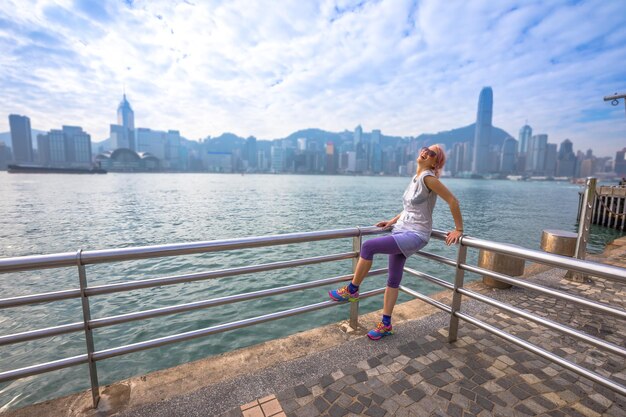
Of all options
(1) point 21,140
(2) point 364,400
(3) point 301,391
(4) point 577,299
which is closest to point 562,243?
(4) point 577,299

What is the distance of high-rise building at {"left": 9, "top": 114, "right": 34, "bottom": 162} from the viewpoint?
182725 millimetres

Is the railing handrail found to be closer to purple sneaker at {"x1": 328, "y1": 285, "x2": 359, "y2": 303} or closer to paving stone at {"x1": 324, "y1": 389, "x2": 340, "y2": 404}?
purple sneaker at {"x1": 328, "y1": 285, "x2": 359, "y2": 303}

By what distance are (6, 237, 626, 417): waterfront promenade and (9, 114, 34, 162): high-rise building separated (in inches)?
9601

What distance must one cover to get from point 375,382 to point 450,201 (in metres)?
1.93

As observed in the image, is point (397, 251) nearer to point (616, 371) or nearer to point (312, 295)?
point (616, 371)

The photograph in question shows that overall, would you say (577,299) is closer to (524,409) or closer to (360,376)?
(524,409)

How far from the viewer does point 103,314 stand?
8375 millimetres

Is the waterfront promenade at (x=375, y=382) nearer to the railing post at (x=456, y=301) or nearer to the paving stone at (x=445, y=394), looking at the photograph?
the paving stone at (x=445, y=394)

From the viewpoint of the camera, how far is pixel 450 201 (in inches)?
123

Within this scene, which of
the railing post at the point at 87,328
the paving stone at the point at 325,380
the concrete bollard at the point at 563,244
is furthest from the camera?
the concrete bollard at the point at 563,244

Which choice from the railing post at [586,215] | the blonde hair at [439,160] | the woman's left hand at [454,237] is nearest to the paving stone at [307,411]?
the woman's left hand at [454,237]

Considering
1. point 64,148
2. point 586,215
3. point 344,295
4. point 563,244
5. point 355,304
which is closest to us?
point 344,295

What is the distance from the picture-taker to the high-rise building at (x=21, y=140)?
18273cm

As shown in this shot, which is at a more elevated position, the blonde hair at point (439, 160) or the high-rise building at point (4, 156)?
the high-rise building at point (4, 156)
